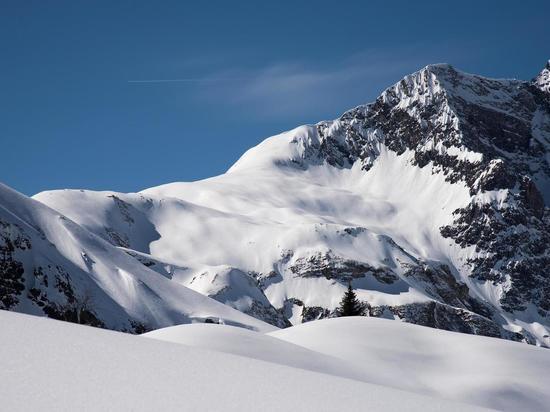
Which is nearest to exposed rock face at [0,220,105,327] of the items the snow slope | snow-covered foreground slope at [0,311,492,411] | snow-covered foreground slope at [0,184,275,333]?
snow-covered foreground slope at [0,184,275,333]

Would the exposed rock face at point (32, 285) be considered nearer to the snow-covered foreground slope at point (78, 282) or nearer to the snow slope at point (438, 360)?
the snow-covered foreground slope at point (78, 282)

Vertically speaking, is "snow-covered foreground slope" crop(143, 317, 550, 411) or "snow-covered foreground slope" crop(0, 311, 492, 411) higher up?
"snow-covered foreground slope" crop(0, 311, 492, 411)

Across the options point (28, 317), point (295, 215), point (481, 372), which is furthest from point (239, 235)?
point (28, 317)

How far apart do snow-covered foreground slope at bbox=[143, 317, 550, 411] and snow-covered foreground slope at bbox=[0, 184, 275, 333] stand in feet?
103

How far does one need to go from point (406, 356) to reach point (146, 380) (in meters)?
17.1

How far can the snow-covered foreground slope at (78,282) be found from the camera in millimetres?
53594

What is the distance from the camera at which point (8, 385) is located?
644 cm

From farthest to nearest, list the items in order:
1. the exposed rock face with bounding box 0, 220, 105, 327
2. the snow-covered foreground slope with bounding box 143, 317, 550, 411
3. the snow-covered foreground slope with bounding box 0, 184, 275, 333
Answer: the snow-covered foreground slope with bounding box 0, 184, 275, 333
the exposed rock face with bounding box 0, 220, 105, 327
the snow-covered foreground slope with bounding box 143, 317, 550, 411

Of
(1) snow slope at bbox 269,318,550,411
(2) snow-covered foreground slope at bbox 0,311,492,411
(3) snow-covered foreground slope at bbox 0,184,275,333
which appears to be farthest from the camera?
(3) snow-covered foreground slope at bbox 0,184,275,333

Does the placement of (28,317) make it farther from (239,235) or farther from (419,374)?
(239,235)

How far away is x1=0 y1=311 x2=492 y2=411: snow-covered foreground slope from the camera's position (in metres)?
A: 6.51

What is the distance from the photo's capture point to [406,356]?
910 inches

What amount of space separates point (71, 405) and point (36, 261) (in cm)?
5302

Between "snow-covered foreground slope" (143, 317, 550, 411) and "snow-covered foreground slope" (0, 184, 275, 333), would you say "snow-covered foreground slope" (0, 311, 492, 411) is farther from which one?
"snow-covered foreground slope" (0, 184, 275, 333)
